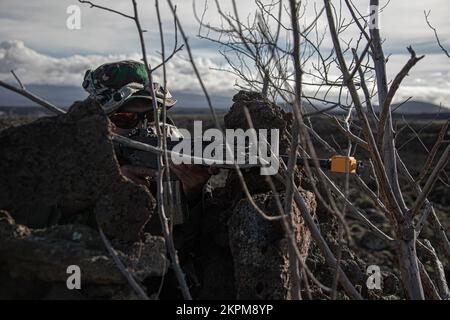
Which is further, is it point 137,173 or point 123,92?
point 123,92

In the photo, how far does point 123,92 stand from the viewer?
3.54m

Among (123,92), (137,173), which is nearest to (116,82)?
(123,92)

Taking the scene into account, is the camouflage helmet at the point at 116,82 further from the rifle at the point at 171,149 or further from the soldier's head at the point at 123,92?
the rifle at the point at 171,149

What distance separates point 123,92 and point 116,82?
18 centimetres

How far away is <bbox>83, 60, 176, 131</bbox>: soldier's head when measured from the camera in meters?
3.55

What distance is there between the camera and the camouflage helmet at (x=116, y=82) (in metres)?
3.58


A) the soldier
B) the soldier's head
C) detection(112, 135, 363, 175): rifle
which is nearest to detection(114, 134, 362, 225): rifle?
detection(112, 135, 363, 175): rifle

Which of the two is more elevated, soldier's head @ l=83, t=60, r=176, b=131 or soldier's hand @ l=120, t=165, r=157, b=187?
soldier's head @ l=83, t=60, r=176, b=131

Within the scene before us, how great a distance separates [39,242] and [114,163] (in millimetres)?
506

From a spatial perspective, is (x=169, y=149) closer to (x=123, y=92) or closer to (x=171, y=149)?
(x=171, y=149)

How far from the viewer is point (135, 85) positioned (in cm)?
360

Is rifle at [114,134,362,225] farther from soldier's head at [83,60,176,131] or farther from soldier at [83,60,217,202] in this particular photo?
soldier's head at [83,60,176,131]
